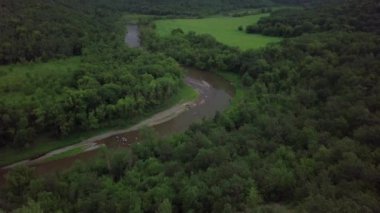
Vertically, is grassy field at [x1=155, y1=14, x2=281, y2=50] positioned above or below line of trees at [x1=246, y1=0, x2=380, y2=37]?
below

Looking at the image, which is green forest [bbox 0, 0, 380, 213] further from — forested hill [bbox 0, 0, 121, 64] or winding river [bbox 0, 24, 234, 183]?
winding river [bbox 0, 24, 234, 183]

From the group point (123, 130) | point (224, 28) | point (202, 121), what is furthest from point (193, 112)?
point (224, 28)

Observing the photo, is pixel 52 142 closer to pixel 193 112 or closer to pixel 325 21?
pixel 193 112

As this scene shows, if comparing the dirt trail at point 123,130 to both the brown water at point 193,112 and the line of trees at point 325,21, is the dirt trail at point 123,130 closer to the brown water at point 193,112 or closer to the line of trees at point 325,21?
the brown water at point 193,112

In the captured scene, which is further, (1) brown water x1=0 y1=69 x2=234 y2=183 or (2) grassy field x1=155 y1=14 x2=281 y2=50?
(2) grassy field x1=155 y1=14 x2=281 y2=50

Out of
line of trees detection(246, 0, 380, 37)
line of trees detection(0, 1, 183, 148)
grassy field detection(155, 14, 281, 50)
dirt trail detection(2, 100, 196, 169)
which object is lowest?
dirt trail detection(2, 100, 196, 169)

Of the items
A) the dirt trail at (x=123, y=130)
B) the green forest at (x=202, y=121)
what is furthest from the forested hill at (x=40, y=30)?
the dirt trail at (x=123, y=130)

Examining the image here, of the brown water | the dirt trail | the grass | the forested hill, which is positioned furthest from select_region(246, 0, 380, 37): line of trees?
the grass
